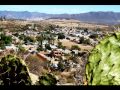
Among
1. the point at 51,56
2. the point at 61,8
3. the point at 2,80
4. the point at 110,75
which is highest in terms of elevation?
the point at 61,8

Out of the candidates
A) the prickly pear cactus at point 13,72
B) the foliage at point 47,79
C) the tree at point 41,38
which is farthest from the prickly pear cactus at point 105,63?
the tree at point 41,38

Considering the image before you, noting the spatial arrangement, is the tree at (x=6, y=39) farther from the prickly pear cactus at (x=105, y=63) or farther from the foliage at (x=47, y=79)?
the prickly pear cactus at (x=105, y=63)

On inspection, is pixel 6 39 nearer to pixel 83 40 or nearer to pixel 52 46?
pixel 52 46

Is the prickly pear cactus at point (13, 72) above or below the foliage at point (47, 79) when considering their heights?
above

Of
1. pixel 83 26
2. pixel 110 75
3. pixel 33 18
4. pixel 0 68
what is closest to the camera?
pixel 110 75

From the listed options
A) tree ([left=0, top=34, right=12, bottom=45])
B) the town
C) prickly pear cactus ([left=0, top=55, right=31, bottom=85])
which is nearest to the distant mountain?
the town

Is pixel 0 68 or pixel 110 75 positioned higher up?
pixel 110 75

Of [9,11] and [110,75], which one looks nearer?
[110,75]

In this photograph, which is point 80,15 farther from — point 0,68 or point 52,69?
point 0,68

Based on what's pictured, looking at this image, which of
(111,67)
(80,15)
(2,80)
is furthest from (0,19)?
(111,67)
